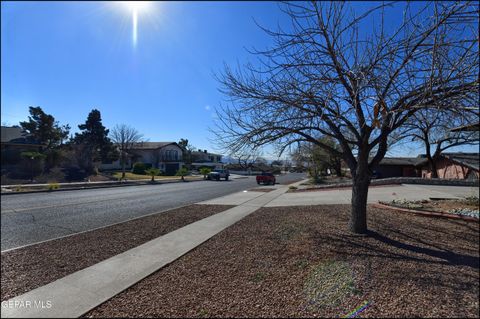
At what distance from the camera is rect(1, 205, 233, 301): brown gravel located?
3.88 metres

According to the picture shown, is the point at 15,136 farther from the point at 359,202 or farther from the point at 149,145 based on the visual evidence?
the point at 359,202

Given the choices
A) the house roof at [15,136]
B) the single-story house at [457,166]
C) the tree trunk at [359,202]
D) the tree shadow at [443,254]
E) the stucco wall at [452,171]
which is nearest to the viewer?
the tree shadow at [443,254]

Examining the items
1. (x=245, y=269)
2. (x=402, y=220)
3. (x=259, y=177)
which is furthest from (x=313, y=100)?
(x=259, y=177)

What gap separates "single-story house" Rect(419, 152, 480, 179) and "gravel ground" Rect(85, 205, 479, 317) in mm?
19837

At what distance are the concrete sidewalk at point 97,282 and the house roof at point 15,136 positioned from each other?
115 feet

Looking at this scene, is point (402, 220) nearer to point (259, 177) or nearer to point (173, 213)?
point (173, 213)

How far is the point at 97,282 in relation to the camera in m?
3.70

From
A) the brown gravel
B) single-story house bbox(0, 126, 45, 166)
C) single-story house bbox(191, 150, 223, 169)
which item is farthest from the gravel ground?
single-story house bbox(191, 150, 223, 169)

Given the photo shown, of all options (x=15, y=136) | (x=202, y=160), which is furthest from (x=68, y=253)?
(x=202, y=160)

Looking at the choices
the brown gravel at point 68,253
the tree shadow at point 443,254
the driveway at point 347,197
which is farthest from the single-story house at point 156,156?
the tree shadow at point 443,254

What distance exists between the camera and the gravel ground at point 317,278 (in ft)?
9.43

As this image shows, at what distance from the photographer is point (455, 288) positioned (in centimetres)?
318

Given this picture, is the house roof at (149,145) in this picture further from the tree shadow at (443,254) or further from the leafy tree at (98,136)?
the tree shadow at (443,254)

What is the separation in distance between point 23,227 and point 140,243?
464cm
